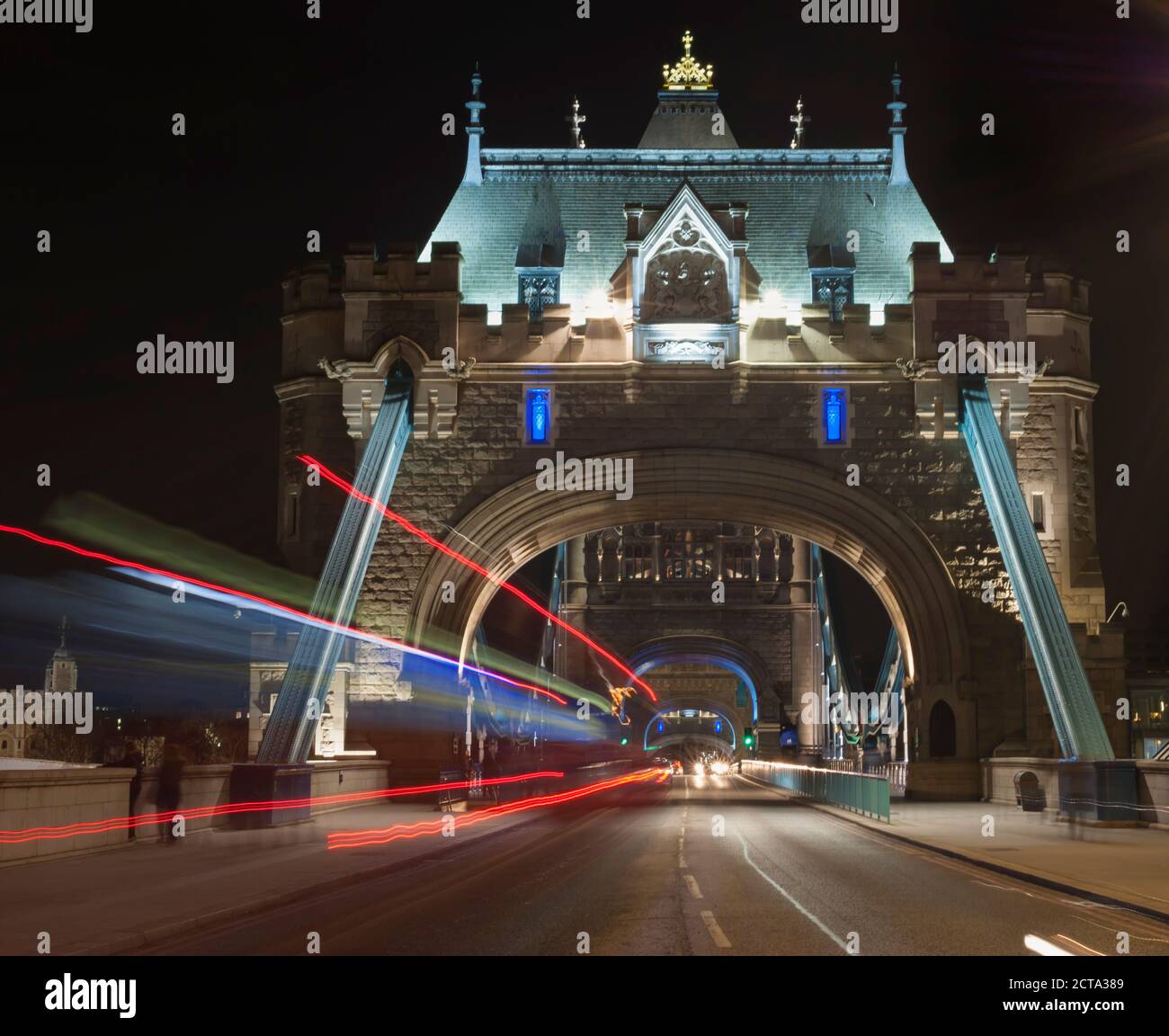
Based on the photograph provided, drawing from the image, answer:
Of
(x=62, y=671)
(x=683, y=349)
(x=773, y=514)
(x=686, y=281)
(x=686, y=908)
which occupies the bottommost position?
(x=686, y=908)

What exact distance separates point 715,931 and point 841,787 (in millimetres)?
21669

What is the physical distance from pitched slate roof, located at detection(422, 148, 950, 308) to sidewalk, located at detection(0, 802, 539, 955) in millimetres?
17056

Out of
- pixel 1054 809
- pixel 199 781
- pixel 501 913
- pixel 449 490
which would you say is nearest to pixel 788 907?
pixel 501 913

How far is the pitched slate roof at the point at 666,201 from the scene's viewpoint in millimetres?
36031

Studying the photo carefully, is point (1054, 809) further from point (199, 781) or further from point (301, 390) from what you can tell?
point (301, 390)

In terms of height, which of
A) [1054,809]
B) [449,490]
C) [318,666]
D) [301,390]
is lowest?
[1054,809]

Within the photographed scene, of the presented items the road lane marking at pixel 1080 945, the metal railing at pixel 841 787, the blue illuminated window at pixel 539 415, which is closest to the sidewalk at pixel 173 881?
the road lane marking at pixel 1080 945

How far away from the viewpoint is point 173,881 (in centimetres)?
1477

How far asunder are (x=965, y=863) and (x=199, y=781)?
10.6 meters

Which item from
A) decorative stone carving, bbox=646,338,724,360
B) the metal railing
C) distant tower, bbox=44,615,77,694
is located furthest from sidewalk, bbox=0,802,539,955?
distant tower, bbox=44,615,77,694

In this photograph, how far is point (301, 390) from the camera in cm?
3484

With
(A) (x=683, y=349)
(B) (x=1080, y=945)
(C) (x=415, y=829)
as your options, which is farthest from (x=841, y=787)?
(B) (x=1080, y=945)

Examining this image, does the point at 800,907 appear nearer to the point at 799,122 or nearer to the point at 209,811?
the point at 209,811

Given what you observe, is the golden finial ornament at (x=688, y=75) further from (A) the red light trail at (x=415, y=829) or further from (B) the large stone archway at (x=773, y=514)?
(A) the red light trail at (x=415, y=829)
